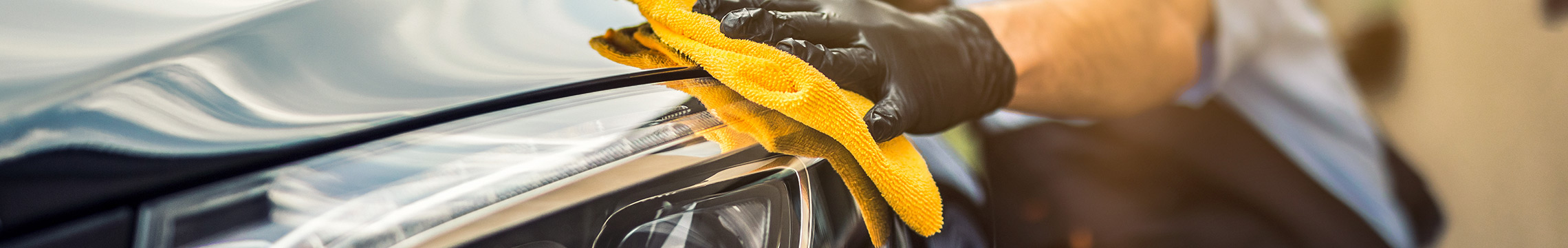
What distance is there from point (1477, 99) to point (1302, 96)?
133mm

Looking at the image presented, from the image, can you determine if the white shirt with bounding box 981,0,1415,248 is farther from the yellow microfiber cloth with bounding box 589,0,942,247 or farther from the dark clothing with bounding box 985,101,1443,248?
the yellow microfiber cloth with bounding box 589,0,942,247

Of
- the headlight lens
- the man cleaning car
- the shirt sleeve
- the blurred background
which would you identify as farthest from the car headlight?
the blurred background

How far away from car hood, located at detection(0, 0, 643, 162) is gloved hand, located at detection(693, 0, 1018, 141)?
0.10m

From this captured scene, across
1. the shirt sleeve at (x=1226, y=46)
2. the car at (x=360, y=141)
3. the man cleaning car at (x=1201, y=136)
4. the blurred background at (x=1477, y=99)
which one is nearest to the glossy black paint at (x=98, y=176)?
the car at (x=360, y=141)

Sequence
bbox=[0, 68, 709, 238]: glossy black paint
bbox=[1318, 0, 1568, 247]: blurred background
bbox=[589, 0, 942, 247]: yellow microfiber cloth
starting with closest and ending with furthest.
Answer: bbox=[0, 68, 709, 238]: glossy black paint, bbox=[589, 0, 942, 247]: yellow microfiber cloth, bbox=[1318, 0, 1568, 247]: blurred background

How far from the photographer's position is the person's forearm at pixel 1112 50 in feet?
2.35

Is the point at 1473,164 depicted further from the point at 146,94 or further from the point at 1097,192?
the point at 146,94

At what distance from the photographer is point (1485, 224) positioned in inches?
27.2

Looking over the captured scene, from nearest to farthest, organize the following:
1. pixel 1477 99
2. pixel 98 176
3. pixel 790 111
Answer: pixel 98 176 → pixel 790 111 → pixel 1477 99

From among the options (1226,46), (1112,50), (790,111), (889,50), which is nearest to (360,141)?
(790,111)

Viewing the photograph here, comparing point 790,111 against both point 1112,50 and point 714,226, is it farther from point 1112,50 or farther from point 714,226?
point 1112,50

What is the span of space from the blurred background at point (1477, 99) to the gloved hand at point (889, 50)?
422 mm

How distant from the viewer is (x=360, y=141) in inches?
12.4

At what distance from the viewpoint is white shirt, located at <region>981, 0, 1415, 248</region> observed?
72cm
